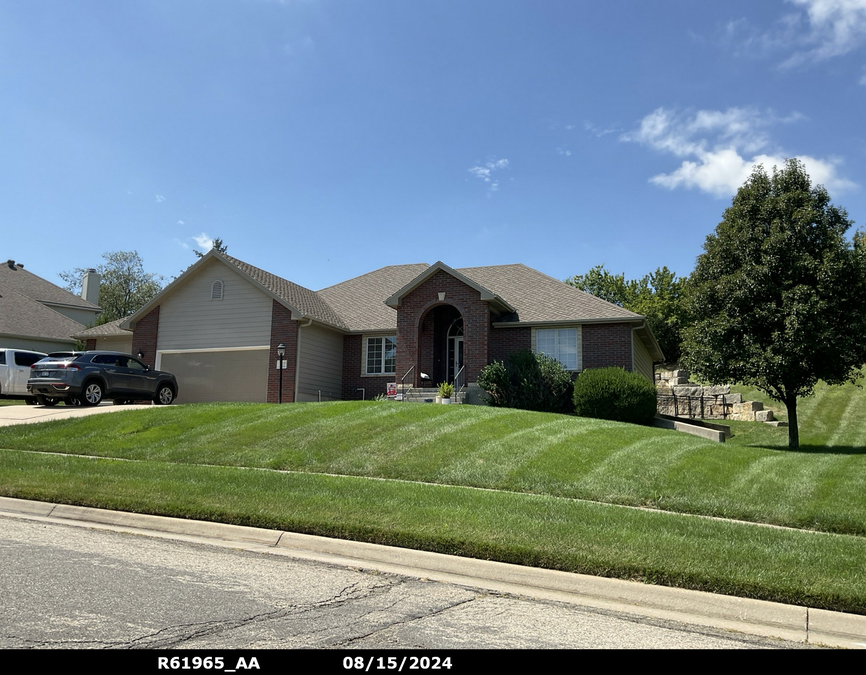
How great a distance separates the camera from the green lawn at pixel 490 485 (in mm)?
6098

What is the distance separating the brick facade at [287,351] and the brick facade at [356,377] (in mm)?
→ 3130

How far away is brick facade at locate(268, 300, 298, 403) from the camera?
22.5m

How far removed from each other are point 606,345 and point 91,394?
16093 mm

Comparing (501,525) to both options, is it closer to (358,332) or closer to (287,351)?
(287,351)

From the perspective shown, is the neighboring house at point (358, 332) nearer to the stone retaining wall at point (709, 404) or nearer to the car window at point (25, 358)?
the stone retaining wall at point (709, 404)

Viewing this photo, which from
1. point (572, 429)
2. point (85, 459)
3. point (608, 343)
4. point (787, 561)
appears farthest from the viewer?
point (608, 343)

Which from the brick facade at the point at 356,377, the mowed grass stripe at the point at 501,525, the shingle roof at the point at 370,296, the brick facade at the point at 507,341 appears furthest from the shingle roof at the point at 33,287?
the mowed grass stripe at the point at 501,525

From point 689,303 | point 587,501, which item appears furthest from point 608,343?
point 587,501

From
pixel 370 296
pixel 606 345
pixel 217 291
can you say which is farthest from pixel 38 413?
pixel 606 345

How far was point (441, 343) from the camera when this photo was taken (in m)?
24.5
